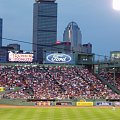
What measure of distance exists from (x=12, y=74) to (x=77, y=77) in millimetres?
16643

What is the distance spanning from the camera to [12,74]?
91.1 metres

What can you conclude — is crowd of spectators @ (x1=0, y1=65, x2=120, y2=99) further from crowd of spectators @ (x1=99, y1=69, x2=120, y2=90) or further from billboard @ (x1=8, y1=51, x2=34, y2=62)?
crowd of spectators @ (x1=99, y1=69, x2=120, y2=90)

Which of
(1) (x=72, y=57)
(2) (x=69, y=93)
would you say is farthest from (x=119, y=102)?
(1) (x=72, y=57)

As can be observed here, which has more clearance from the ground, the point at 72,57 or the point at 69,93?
the point at 72,57

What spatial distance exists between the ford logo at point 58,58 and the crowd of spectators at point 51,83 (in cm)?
167

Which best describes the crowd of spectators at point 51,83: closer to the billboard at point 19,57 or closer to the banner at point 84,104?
the billboard at point 19,57

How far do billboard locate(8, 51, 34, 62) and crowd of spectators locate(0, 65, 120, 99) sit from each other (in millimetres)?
1889

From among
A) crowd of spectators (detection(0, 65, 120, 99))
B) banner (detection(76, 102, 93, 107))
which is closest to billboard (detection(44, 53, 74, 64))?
crowd of spectators (detection(0, 65, 120, 99))

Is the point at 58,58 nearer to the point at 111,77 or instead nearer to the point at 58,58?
the point at 58,58

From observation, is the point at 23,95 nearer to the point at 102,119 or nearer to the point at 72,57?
the point at 72,57

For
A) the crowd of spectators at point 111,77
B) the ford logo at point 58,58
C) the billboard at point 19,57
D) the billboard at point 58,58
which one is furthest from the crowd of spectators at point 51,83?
the crowd of spectators at point 111,77

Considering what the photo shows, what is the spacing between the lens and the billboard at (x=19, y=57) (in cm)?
9800

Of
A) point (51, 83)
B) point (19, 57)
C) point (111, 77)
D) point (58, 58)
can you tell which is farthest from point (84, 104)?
point (19, 57)

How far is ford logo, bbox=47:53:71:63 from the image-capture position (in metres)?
101
